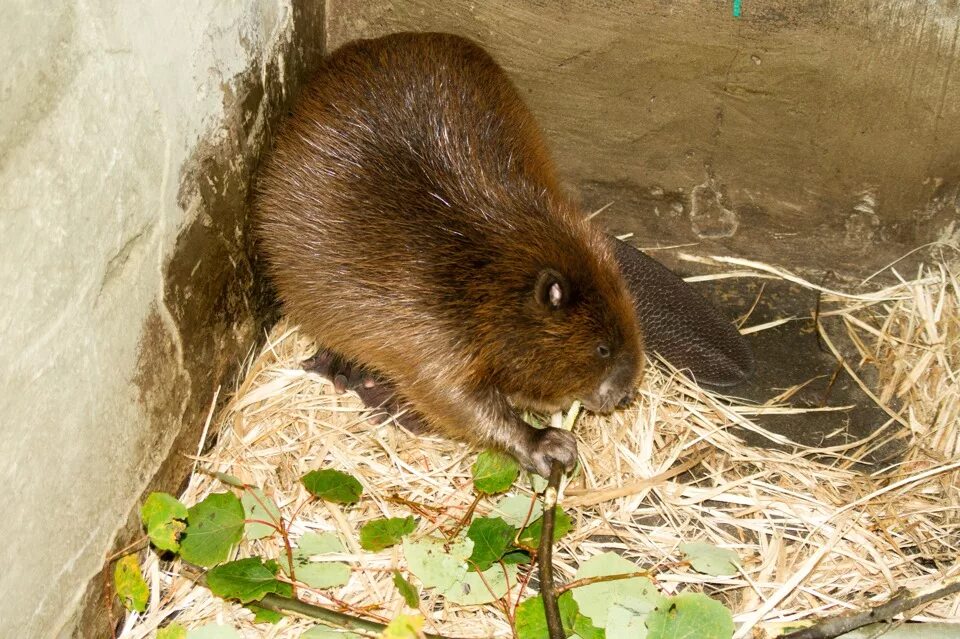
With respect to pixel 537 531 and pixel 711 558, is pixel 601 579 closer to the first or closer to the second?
pixel 537 531

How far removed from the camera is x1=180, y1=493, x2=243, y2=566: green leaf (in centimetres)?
221

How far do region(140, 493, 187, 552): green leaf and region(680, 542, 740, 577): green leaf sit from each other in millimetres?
1167

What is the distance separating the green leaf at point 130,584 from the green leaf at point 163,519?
72 mm

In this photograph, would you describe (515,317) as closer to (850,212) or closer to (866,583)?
(866,583)

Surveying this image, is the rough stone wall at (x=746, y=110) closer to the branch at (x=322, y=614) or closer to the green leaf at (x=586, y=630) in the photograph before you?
the green leaf at (x=586, y=630)

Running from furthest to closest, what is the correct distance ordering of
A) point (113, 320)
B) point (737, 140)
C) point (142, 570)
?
point (737, 140) → point (142, 570) → point (113, 320)

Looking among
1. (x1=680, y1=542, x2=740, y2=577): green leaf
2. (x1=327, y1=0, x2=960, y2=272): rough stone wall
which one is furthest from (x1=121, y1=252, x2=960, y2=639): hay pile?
(x1=327, y1=0, x2=960, y2=272): rough stone wall

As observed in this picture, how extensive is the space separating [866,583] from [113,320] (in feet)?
5.85

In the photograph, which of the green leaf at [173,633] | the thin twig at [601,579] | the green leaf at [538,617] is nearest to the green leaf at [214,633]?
the green leaf at [173,633]

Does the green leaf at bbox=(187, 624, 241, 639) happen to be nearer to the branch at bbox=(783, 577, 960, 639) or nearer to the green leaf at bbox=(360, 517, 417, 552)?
the green leaf at bbox=(360, 517, 417, 552)

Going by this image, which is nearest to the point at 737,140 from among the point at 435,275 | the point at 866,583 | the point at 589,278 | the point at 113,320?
the point at 589,278

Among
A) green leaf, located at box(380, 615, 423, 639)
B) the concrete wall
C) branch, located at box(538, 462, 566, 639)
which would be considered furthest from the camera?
branch, located at box(538, 462, 566, 639)

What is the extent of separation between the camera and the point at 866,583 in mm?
2346

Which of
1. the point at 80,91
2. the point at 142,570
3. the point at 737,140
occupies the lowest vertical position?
the point at 142,570
